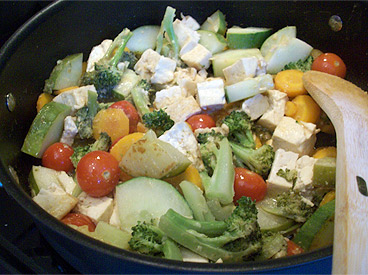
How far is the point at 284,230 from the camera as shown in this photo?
6.51 feet

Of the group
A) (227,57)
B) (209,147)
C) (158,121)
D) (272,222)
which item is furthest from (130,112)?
(272,222)

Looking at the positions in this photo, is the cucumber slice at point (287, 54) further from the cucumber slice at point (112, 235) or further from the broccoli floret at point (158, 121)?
the cucumber slice at point (112, 235)

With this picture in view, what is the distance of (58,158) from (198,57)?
41.8 inches

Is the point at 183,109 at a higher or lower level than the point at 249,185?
higher

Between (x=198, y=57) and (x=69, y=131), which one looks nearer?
(x=69, y=131)

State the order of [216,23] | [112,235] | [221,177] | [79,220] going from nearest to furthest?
[112,235], [79,220], [221,177], [216,23]

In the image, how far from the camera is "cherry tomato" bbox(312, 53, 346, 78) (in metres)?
2.65

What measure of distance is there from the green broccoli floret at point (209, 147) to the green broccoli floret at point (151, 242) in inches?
20.8

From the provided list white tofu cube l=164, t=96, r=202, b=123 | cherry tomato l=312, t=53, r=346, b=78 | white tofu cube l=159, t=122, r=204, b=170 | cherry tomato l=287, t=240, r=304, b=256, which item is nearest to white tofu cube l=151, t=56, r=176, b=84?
white tofu cube l=164, t=96, r=202, b=123

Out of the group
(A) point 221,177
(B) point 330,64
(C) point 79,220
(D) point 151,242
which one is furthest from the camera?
(B) point 330,64

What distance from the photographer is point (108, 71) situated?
2.54m

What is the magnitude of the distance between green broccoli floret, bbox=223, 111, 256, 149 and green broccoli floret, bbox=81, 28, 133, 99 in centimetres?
72

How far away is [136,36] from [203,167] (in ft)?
3.76

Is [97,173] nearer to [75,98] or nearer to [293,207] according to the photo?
[75,98]
